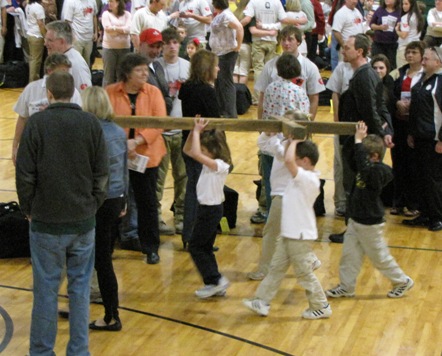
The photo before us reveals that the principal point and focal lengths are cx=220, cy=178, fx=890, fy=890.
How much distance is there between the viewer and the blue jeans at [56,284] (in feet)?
15.6

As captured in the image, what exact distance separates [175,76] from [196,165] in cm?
107

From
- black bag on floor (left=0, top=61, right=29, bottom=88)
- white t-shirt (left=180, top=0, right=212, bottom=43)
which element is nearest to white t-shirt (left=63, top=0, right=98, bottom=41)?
white t-shirt (left=180, top=0, right=212, bottom=43)

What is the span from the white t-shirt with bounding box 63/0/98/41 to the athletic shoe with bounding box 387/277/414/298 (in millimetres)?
7941

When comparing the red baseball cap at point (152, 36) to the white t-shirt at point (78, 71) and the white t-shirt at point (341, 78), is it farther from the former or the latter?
the white t-shirt at point (341, 78)

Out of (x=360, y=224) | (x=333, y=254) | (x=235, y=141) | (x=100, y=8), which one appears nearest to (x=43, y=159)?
(x=360, y=224)

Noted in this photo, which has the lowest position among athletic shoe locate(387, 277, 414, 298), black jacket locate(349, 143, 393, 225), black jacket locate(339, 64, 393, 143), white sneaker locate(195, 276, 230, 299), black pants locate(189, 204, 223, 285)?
athletic shoe locate(387, 277, 414, 298)

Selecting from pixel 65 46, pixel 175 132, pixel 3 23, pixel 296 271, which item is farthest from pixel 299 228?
pixel 3 23

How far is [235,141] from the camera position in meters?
11.0

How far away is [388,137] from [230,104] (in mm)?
4562

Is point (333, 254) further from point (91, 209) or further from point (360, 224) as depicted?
point (91, 209)

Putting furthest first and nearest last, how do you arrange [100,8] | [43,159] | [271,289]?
[100,8], [271,289], [43,159]

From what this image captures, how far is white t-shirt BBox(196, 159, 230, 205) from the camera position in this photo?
238 inches

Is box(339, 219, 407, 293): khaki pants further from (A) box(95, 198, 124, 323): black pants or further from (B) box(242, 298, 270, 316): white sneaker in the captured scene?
(A) box(95, 198, 124, 323): black pants

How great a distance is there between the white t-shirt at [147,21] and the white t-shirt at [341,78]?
3.65m
